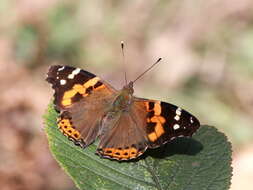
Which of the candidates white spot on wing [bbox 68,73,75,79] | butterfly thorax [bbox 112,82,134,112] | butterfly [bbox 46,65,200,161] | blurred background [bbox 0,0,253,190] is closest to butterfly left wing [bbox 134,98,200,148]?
butterfly [bbox 46,65,200,161]

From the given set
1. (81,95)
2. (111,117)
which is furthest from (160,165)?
(81,95)

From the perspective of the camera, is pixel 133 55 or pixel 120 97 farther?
pixel 133 55

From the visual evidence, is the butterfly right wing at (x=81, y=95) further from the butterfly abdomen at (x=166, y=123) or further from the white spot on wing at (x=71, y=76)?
the butterfly abdomen at (x=166, y=123)

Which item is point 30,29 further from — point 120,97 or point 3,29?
point 120,97

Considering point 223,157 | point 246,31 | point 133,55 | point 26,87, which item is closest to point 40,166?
point 26,87

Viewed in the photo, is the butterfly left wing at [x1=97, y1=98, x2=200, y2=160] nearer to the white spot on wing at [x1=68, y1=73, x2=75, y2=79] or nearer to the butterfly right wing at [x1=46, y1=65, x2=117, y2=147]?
the butterfly right wing at [x1=46, y1=65, x2=117, y2=147]

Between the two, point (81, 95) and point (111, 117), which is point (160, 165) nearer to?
point (111, 117)

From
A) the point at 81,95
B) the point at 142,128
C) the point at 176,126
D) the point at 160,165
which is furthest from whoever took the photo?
the point at 81,95
